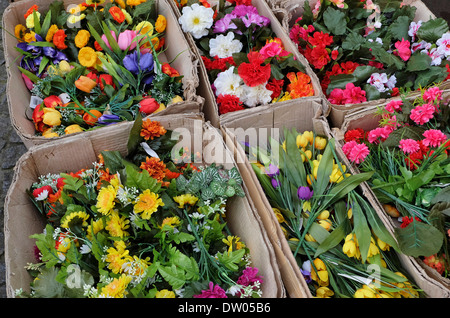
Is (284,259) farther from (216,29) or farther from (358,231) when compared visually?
(216,29)

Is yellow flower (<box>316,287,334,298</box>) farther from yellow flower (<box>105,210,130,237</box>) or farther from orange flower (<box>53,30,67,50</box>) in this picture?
orange flower (<box>53,30,67,50</box>)

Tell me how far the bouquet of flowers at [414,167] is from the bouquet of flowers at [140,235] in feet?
1.65

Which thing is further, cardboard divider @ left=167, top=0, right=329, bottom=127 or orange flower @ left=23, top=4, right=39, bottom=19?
orange flower @ left=23, top=4, right=39, bottom=19

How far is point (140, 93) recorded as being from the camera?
5.42 feet

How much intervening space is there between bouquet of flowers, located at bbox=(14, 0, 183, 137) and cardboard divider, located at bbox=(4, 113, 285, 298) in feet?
0.47

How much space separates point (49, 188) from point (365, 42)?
1.56 metres

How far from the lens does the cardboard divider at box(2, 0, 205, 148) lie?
1489 mm

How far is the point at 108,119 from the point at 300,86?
2.74 ft

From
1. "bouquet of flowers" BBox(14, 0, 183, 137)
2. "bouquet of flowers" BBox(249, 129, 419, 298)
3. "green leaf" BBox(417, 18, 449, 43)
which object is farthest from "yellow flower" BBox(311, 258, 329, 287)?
"green leaf" BBox(417, 18, 449, 43)

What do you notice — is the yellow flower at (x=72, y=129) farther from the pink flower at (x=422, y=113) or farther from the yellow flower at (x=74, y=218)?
the pink flower at (x=422, y=113)

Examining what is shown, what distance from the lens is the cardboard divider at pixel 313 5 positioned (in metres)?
1.55

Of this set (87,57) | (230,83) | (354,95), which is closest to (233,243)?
(230,83)

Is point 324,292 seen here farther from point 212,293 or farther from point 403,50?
point 403,50
